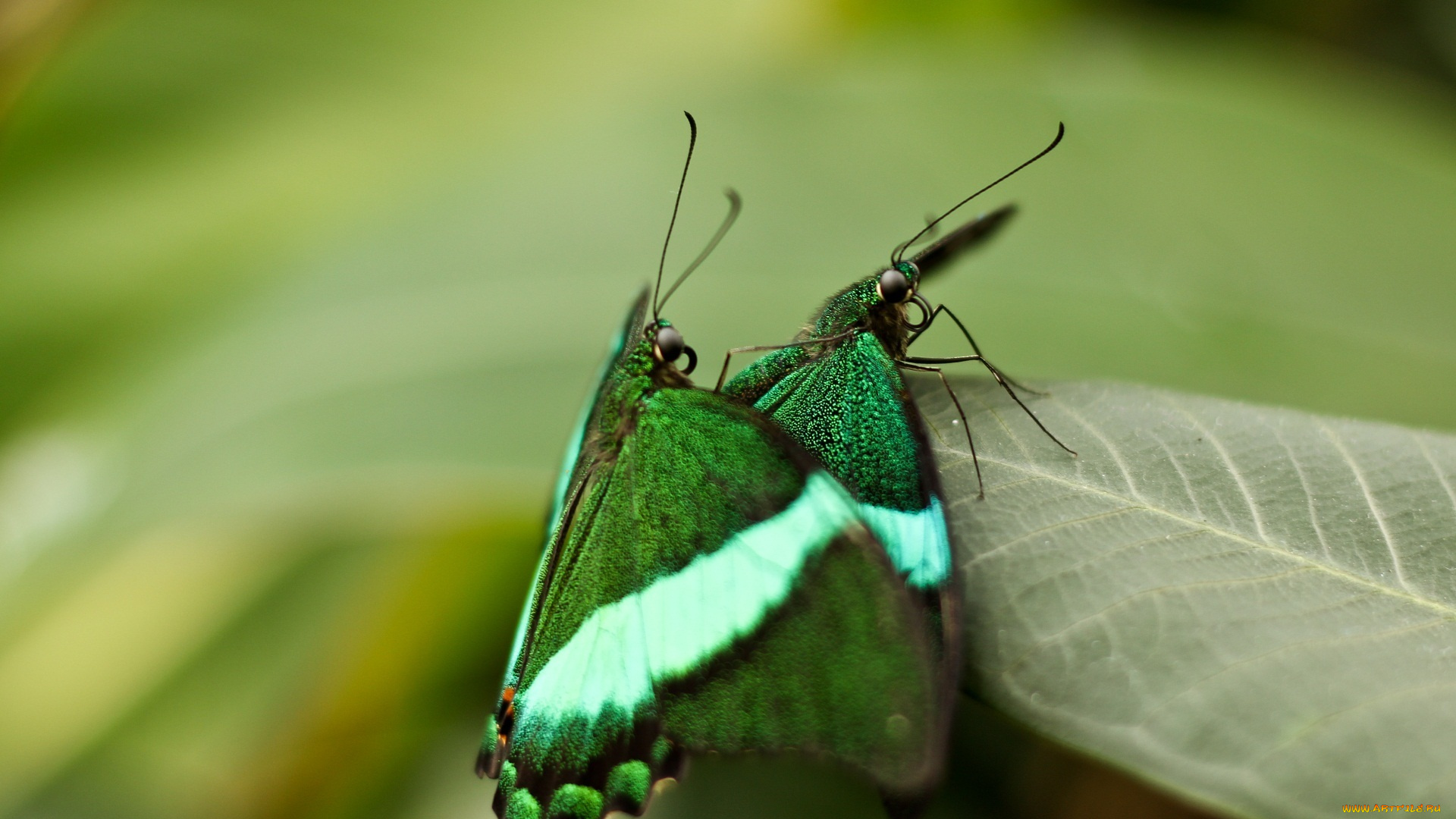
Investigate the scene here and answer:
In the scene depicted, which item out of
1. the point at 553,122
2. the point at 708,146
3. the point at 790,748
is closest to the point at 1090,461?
the point at 790,748

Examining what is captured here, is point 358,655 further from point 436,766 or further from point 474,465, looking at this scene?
point 474,465

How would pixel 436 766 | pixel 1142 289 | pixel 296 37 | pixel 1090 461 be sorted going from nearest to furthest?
pixel 1090 461 → pixel 1142 289 → pixel 436 766 → pixel 296 37

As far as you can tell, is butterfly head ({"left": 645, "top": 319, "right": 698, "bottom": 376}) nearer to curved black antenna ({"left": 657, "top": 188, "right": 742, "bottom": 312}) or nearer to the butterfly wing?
the butterfly wing

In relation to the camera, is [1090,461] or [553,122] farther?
[553,122]

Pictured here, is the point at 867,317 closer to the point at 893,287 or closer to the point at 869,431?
the point at 893,287

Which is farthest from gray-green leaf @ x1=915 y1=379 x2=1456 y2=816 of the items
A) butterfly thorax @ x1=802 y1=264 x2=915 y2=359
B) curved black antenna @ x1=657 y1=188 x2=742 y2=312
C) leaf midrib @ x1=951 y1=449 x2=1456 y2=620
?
curved black antenna @ x1=657 y1=188 x2=742 y2=312

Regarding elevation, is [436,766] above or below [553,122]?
below
